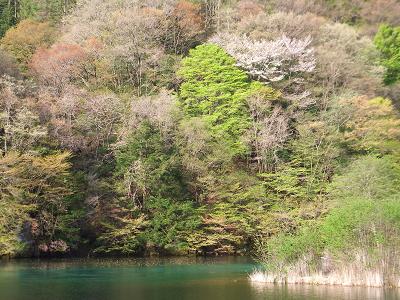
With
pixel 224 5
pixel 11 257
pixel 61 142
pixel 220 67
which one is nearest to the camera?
pixel 11 257

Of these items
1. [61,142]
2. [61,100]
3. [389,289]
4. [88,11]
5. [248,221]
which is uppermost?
[88,11]

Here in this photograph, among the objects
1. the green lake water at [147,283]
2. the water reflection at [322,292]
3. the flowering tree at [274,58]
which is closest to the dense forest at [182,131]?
the flowering tree at [274,58]

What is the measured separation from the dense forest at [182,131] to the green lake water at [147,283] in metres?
4.46

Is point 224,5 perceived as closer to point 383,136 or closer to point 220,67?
point 220,67

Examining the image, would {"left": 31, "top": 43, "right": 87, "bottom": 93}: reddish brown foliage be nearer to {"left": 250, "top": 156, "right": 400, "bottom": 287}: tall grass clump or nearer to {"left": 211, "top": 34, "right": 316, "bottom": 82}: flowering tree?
{"left": 211, "top": 34, "right": 316, "bottom": 82}: flowering tree

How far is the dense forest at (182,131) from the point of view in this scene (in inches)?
1435

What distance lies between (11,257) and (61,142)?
786 centimetres

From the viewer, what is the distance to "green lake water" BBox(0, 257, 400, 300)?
63.1ft

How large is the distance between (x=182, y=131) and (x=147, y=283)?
19.6 meters

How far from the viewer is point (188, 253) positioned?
39375 millimetres

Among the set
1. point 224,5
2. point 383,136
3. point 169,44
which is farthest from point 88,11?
point 383,136

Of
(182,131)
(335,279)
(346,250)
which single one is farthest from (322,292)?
(182,131)

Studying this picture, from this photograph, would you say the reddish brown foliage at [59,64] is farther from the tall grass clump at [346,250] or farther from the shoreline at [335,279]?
the tall grass clump at [346,250]

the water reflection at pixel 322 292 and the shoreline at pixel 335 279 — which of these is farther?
the shoreline at pixel 335 279
